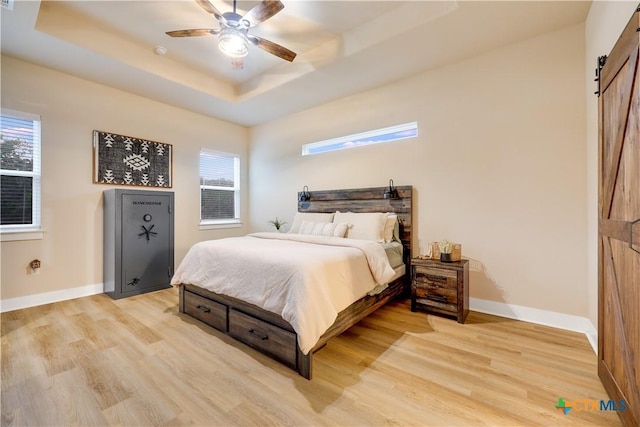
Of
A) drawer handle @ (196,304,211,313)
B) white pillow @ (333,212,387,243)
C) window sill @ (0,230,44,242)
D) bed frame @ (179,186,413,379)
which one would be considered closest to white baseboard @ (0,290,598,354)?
window sill @ (0,230,44,242)

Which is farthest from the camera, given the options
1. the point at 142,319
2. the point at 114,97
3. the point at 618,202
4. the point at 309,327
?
the point at 114,97

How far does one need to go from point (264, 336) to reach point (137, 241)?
259 centimetres

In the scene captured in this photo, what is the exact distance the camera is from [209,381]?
70.1 inches

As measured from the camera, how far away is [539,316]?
8.70ft

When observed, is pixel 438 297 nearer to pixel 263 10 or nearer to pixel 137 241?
pixel 263 10

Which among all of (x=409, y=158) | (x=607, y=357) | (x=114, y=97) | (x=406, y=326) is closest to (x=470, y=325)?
(x=406, y=326)

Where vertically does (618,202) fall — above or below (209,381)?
above

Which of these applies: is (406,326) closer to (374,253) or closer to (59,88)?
(374,253)

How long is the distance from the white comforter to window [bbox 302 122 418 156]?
5.63 feet

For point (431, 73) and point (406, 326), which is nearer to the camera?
point (406, 326)

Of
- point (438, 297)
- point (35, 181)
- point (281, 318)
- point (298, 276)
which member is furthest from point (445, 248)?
point (35, 181)

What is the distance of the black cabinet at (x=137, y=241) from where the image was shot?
11.3ft

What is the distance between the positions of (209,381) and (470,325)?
92.1 inches

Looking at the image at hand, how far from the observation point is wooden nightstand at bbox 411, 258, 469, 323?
2.65m
